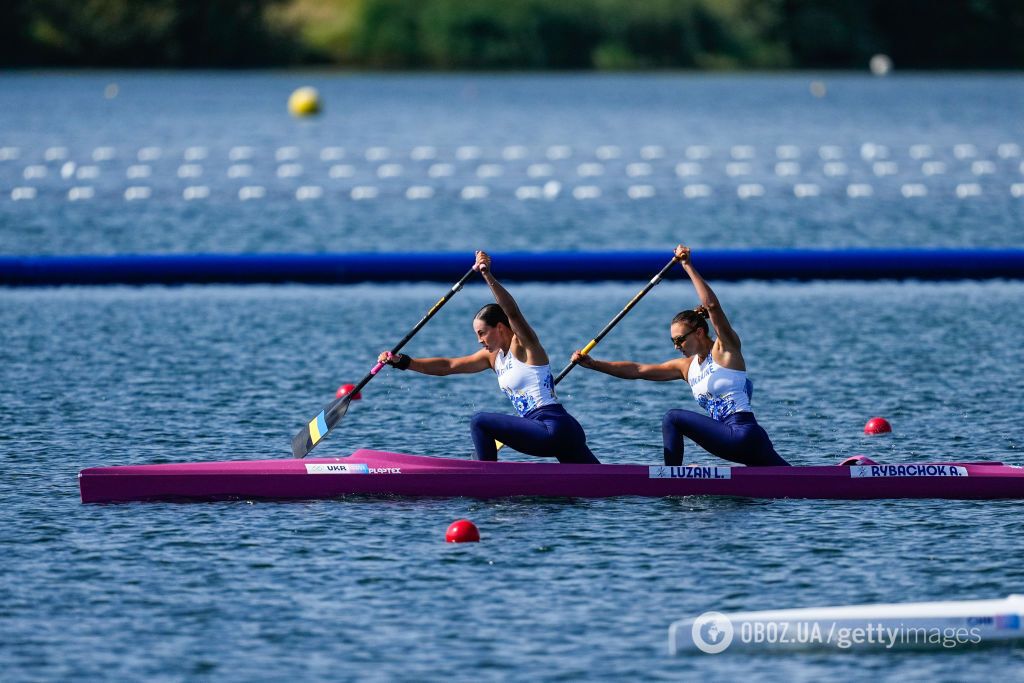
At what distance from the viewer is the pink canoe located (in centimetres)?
1396

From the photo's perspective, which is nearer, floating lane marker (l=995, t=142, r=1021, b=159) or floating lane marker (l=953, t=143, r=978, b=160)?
floating lane marker (l=953, t=143, r=978, b=160)

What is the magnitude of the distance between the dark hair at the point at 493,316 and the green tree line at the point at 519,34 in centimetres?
8310

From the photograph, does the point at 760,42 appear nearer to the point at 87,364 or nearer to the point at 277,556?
the point at 87,364

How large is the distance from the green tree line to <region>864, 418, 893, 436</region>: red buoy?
80.8m

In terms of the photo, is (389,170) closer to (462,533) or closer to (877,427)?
(877,427)

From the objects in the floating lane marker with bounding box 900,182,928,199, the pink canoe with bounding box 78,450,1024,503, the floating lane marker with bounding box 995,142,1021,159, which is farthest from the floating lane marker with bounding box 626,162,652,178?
the pink canoe with bounding box 78,450,1024,503

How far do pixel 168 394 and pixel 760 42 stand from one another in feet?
278

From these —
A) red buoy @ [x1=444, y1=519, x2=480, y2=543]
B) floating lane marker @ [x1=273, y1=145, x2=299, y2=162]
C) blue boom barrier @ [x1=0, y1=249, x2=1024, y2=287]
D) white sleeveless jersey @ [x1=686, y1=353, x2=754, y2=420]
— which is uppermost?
floating lane marker @ [x1=273, y1=145, x2=299, y2=162]

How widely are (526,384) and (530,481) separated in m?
0.76

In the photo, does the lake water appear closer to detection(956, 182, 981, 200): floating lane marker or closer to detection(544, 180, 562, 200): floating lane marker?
detection(956, 182, 981, 200): floating lane marker

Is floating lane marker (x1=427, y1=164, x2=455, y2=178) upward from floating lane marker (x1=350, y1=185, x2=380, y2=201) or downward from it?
upward

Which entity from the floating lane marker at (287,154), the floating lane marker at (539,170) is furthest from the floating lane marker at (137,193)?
the floating lane marker at (539,170)

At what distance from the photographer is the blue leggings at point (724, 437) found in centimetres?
1398

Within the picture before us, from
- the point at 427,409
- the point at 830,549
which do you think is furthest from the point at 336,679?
the point at 427,409
